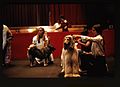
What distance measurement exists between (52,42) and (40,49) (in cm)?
20

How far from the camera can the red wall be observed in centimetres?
404

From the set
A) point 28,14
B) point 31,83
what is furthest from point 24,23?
point 31,83

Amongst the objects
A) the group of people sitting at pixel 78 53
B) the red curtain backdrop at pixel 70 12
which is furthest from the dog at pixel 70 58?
the red curtain backdrop at pixel 70 12

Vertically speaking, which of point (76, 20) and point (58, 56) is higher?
point (76, 20)

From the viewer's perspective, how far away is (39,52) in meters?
4.18

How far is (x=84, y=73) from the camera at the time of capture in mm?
4121

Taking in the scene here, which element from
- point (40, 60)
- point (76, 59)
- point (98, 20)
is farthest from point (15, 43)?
point (98, 20)

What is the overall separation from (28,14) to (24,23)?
128mm

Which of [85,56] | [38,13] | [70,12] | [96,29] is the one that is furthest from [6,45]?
[96,29]

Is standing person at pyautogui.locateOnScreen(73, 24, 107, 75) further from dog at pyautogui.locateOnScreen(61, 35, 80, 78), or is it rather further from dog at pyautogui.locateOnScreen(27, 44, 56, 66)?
dog at pyautogui.locateOnScreen(27, 44, 56, 66)

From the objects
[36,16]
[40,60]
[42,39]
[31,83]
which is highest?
[36,16]

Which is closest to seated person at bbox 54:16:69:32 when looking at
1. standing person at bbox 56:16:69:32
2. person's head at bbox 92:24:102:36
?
standing person at bbox 56:16:69:32

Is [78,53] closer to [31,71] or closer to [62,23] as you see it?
[62,23]

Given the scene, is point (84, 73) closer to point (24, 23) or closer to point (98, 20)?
point (98, 20)
